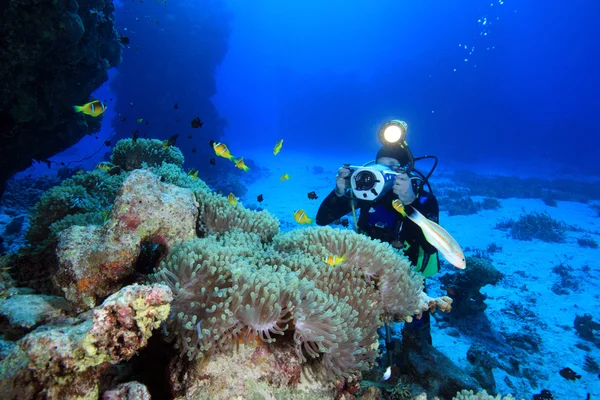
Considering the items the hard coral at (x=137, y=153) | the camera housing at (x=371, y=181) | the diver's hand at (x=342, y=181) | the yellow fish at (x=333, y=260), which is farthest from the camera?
the hard coral at (x=137, y=153)

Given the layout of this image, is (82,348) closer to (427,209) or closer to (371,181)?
(371,181)

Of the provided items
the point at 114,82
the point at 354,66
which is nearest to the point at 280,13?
the point at 354,66

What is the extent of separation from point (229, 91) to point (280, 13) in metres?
48.0

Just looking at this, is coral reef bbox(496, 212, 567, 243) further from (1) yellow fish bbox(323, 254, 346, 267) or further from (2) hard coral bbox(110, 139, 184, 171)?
(2) hard coral bbox(110, 139, 184, 171)

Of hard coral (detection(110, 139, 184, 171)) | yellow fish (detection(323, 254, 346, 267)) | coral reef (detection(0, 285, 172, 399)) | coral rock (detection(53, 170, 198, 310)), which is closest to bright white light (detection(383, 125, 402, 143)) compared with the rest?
yellow fish (detection(323, 254, 346, 267))

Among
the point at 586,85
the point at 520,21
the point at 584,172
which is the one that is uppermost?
the point at 520,21

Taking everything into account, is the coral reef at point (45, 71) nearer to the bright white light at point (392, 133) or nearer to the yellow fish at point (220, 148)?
the yellow fish at point (220, 148)

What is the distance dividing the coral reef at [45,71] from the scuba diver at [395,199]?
22.1 ft

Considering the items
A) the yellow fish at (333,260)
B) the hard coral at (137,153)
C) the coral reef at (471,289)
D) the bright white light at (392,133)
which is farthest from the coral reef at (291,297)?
the coral reef at (471,289)

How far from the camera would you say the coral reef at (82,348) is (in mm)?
1194

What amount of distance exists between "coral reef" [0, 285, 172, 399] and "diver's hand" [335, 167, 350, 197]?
297cm

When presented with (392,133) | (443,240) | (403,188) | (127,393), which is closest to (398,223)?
(403,188)

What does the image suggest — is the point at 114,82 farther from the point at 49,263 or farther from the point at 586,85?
the point at 586,85

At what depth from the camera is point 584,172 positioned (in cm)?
3278
